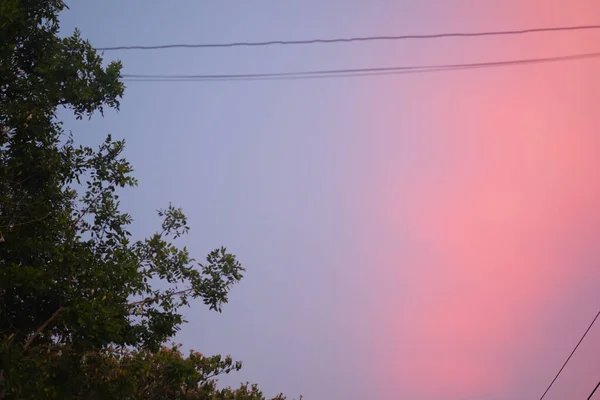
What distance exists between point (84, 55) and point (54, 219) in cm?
295

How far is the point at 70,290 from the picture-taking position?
9359 millimetres

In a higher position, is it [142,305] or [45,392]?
[142,305]

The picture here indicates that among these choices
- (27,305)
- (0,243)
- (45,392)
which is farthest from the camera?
(27,305)

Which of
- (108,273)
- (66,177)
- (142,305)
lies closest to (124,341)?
(142,305)

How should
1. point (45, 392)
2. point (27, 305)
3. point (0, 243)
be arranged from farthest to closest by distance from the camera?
point (27, 305)
point (0, 243)
point (45, 392)

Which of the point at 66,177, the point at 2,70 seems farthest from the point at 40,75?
the point at 66,177

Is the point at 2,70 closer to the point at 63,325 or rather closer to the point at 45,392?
the point at 63,325

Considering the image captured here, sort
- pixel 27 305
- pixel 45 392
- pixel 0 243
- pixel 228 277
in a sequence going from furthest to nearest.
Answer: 1. pixel 228 277
2. pixel 27 305
3. pixel 0 243
4. pixel 45 392

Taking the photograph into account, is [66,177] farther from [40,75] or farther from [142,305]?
[142,305]

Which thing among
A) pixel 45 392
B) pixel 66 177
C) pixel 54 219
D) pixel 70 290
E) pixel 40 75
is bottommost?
pixel 45 392

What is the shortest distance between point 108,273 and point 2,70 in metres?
3.80

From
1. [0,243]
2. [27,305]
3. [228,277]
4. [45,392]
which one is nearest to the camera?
[45,392]

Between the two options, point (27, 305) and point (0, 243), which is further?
point (27, 305)

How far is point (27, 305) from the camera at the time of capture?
33.8 ft
